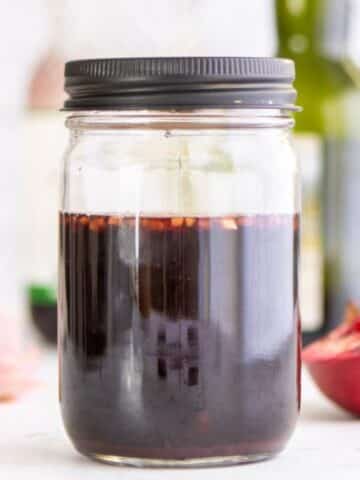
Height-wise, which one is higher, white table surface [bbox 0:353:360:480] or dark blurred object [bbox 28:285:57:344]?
dark blurred object [bbox 28:285:57:344]

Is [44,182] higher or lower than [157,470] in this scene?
higher

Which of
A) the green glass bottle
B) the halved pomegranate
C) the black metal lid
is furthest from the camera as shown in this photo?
the green glass bottle

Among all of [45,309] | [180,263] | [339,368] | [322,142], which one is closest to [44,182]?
[45,309]

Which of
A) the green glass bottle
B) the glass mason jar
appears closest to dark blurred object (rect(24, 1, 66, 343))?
the green glass bottle

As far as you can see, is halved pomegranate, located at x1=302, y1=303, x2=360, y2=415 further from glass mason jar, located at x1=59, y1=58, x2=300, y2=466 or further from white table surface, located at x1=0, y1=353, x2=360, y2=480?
glass mason jar, located at x1=59, y1=58, x2=300, y2=466

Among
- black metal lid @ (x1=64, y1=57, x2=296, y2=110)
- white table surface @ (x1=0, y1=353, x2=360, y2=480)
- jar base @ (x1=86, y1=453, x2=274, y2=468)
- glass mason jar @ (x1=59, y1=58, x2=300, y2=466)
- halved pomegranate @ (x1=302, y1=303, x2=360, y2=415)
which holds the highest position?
black metal lid @ (x1=64, y1=57, x2=296, y2=110)

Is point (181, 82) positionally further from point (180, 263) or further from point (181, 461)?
point (181, 461)

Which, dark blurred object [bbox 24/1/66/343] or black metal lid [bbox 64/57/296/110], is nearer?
black metal lid [bbox 64/57/296/110]
